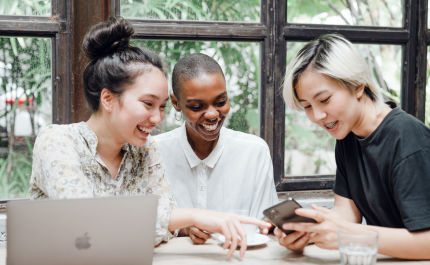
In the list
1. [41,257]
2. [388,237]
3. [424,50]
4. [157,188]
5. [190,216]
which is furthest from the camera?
[424,50]

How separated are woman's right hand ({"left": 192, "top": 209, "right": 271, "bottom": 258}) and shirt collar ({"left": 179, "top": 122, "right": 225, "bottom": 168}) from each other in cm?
56

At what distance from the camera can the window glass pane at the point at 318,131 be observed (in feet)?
8.18

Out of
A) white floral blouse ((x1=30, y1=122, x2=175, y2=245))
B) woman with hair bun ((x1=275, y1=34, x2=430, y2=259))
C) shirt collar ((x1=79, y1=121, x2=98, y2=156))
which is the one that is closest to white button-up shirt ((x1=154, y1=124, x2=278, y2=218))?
white floral blouse ((x1=30, y1=122, x2=175, y2=245))

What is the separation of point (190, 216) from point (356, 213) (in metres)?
0.63

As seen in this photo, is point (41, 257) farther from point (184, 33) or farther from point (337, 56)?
point (184, 33)

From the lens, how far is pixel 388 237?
1.30 m

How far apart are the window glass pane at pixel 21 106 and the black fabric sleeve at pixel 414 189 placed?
1632 millimetres

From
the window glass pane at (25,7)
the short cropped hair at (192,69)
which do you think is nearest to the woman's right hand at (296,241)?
the short cropped hair at (192,69)

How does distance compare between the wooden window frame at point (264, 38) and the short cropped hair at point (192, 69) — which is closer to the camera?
the short cropped hair at point (192, 69)

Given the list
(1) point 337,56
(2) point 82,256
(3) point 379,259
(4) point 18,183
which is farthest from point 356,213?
(4) point 18,183

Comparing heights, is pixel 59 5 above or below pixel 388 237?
above

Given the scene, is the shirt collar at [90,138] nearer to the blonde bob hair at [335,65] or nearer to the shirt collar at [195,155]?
the shirt collar at [195,155]

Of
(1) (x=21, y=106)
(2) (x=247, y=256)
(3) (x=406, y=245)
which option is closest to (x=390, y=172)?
(3) (x=406, y=245)

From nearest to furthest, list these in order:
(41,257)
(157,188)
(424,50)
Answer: (41,257) → (157,188) → (424,50)
